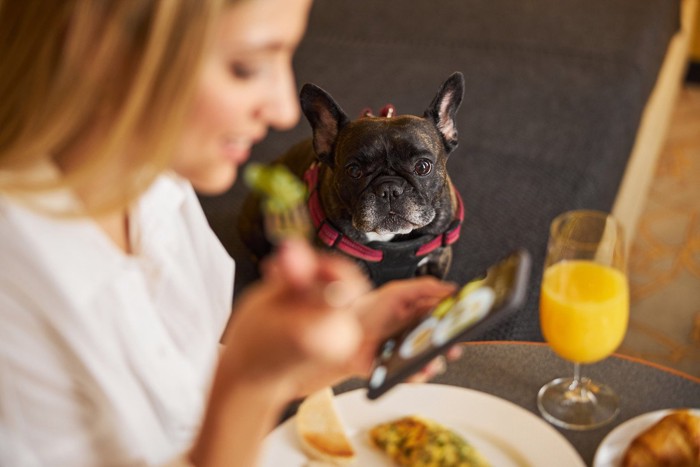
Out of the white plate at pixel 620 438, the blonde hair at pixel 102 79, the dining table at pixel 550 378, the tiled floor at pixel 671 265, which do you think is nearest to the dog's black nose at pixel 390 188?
the dining table at pixel 550 378

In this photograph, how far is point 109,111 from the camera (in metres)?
0.84

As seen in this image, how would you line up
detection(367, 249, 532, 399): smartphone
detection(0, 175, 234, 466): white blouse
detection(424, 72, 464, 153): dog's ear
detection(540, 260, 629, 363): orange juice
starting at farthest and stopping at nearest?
detection(424, 72, 464, 153): dog's ear
detection(540, 260, 629, 363): orange juice
detection(0, 175, 234, 466): white blouse
detection(367, 249, 532, 399): smartphone

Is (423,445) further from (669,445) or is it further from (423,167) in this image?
(423,167)

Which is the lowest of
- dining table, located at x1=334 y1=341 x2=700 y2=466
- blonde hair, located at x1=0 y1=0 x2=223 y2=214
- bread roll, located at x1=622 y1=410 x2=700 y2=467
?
dining table, located at x1=334 y1=341 x2=700 y2=466

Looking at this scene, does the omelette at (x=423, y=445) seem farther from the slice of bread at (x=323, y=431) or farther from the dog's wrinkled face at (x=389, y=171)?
the dog's wrinkled face at (x=389, y=171)

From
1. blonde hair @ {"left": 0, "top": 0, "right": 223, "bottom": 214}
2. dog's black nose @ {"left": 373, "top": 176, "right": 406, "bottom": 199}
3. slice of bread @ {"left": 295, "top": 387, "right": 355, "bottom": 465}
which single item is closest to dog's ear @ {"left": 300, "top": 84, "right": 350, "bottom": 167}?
dog's black nose @ {"left": 373, "top": 176, "right": 406, "bottom": 199}

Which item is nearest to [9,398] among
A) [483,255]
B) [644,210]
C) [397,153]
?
[397,153]

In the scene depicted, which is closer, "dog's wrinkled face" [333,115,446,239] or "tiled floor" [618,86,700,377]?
"dog's wrinkled face" [333,115,446,239]

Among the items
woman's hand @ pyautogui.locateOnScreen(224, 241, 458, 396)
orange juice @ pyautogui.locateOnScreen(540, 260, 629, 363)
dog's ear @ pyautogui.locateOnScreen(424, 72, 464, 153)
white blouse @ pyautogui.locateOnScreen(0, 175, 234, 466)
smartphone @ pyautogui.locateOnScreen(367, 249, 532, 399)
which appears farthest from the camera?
dog's ear @ pyautogui.locateOnScreen(424, 72, 464, 153)

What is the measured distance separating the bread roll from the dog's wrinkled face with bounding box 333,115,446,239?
59 cm

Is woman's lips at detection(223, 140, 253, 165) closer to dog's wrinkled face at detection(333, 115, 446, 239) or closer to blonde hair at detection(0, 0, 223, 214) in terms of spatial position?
blonde hair at detection(0, 0, 223, 214)

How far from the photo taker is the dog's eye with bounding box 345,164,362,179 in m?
1.50

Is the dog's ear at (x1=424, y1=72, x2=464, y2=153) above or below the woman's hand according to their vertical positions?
below

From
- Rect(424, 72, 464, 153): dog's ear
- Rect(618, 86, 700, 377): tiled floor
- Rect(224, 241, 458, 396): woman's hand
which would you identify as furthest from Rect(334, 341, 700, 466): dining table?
Rect(618, 86, 700, 377): tiled floor
